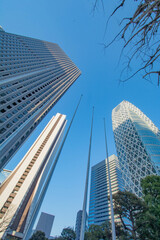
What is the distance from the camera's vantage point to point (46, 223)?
170750mm

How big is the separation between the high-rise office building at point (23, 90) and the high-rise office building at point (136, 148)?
41.7 metres

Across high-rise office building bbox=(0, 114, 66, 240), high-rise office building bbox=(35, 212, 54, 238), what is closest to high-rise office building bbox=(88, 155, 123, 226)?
high-rise office building bbox=(0, 114, 66, 240)

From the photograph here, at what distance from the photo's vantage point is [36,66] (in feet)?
144

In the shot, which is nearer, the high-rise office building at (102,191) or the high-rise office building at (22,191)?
the high-rise office building at (22,191)

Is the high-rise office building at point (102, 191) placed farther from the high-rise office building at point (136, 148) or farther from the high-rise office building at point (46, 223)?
the high-rise office building at point (46, 223)

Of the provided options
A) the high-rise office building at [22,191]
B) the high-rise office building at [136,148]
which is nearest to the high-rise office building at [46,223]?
the high-rise office building at [22,191]

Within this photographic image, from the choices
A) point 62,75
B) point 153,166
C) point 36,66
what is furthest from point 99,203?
point 36,66

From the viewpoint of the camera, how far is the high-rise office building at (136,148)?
41.8m

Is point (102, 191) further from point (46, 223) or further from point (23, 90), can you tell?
point (46, 223)

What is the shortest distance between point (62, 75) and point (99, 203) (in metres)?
76.8

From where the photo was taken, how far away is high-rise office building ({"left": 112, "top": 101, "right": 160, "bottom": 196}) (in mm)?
41750

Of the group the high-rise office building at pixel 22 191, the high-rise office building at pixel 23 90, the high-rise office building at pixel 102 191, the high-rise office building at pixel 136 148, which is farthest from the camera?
the high-rise office building at pixel 102 191

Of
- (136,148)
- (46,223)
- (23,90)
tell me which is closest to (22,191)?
(23,90)

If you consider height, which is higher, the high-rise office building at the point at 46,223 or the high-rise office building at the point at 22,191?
the high-rise office building at the point at 46,223
